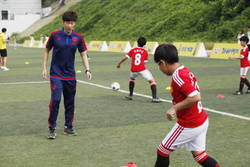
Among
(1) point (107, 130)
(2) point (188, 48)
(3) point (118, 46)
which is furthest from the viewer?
(3) point (118, 46)

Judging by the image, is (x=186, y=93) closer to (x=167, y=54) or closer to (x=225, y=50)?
(x=167, y=54)

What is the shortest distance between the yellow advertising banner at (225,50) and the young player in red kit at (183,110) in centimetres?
2106

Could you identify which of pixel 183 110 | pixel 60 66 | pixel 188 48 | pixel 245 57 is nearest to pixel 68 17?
pixel 60 66

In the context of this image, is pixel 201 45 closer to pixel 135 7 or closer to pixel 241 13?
pixel 241 13

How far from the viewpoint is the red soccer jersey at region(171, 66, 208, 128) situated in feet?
14.6

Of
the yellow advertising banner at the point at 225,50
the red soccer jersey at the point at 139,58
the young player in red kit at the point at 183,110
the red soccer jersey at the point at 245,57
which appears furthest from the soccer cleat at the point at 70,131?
the yellow advertising banner at the point at 225,50

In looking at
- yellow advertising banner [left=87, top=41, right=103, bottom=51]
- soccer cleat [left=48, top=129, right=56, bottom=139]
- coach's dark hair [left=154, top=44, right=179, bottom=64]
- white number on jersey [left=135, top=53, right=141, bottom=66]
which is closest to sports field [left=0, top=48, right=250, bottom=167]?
soccer cleat [left=48, top=129, right=56, bottom=139]

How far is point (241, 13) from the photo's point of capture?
3503 cm

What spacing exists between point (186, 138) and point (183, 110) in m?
0.30

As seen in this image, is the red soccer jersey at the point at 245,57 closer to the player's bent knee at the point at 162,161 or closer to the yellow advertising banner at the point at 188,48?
the player's bent knee at the point at 162,161

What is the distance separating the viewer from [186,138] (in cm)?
467

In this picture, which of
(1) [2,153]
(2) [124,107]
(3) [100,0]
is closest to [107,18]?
(3) [100,0]

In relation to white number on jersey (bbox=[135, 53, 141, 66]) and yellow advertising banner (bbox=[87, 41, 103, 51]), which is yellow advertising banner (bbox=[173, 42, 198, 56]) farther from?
white number on jersey (bbox=[135, 53, 141, 66])

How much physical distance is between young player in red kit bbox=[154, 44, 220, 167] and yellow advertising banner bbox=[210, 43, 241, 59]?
21062mm
